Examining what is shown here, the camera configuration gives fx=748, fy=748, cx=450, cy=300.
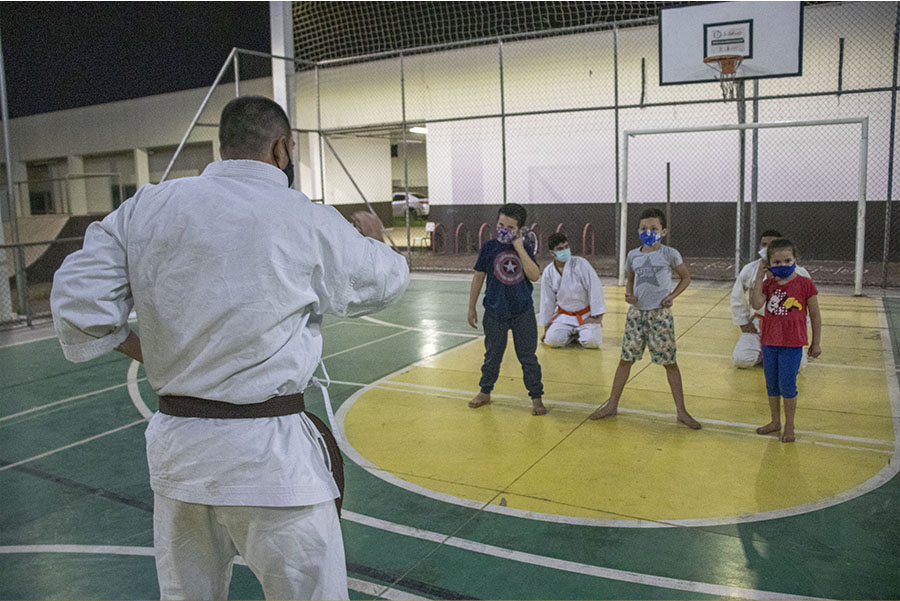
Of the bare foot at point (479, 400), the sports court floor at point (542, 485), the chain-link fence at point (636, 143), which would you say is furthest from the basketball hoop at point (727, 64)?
the bare foot at point (479, 400)

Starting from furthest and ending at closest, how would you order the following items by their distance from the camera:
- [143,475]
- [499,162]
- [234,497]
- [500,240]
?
[499,162] < [500,240] < [143,475] < [234,497]

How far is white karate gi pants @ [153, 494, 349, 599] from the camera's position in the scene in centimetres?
217

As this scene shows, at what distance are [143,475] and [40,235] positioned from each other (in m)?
18.2

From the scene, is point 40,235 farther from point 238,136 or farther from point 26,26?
point 238,136

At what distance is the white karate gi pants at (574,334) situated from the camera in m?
9.25

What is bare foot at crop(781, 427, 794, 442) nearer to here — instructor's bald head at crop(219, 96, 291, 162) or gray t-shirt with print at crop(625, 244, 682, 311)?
gray t-shirt with print at crop(625, 244, 682, 311)

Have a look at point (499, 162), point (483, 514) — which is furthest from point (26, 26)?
point (483, 514)

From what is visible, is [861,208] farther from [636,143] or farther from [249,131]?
[249,131]

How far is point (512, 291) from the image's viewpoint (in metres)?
6.53

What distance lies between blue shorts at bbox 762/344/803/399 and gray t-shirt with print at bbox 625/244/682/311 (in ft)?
2.92

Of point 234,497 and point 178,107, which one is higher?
point 178,107

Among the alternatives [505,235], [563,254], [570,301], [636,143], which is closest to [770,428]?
[505,235]

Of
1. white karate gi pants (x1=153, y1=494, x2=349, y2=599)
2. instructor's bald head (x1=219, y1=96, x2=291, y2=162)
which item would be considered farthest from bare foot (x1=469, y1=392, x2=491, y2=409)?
instructor's bald head (x1=219, y1=96, x2=291, y2=162)

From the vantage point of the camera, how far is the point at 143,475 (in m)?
5.52
